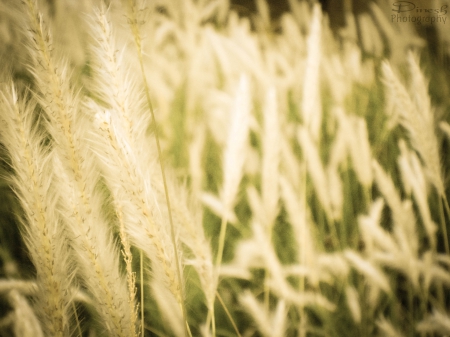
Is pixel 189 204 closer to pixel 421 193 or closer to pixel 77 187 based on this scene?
pixel 77 187

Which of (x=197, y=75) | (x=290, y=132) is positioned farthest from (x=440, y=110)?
(x=197, y=75)

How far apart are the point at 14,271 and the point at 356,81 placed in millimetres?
1168

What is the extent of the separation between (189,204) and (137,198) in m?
0.17

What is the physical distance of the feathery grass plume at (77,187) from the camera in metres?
0.36

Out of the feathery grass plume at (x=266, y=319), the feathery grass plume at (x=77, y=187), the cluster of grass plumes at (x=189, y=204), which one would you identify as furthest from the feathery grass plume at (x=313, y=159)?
the feathery grass plume at (x=77, y=187)

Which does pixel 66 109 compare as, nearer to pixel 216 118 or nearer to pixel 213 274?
pixel 213 274

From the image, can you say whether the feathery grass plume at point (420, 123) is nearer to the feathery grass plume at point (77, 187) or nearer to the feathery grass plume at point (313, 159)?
the feathery grass plume at point (313, 159)

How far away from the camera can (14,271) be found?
0.63 m

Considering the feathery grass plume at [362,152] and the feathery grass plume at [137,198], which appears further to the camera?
the feathery grass plume at [362,152]

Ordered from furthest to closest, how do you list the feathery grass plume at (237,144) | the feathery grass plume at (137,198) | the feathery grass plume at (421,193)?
the feathery grass plume at (421,193) < the feathery grass plume at (237,144) < the feathery grass plume at (137,198)

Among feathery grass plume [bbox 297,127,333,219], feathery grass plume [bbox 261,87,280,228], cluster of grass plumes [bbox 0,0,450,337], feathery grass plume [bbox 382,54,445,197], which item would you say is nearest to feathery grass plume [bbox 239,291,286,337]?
cluster of grass plumes [bbox 0,0,450,337]

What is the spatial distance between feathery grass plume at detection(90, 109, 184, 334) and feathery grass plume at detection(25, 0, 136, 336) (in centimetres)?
3

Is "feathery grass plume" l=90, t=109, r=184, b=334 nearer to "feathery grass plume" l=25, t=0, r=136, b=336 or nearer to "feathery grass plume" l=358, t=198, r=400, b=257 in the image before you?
"feathery grass plume" l=25, t=0, r=136, b=336

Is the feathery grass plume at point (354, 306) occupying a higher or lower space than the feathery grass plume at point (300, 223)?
lower
